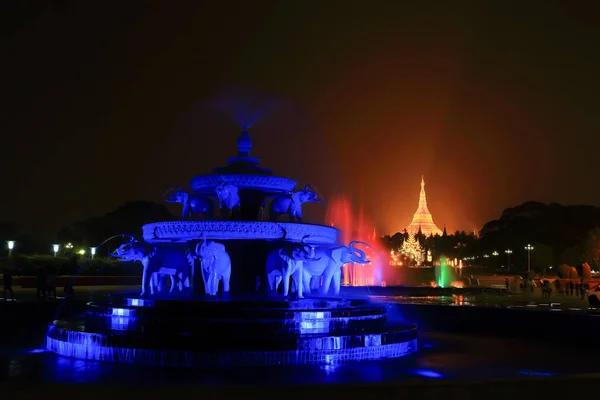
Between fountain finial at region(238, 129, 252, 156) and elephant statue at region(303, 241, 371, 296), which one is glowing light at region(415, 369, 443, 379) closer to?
elephant statue at region(303, 241, 371, 296)

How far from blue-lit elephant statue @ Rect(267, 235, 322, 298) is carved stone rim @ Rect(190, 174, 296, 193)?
8.13ft

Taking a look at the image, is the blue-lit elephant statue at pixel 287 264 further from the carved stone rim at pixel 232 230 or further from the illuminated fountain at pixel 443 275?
the illuminated fountain at pixel 443 275

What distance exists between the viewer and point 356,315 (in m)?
13.5

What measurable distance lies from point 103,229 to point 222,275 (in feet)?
237

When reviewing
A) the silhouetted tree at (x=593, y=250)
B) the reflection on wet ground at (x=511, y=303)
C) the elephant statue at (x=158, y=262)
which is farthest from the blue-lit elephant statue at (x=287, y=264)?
the silhouetted tree at (x=593, y=250)

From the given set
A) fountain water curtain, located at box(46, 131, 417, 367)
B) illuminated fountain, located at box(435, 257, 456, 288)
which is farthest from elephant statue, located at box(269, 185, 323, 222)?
illuminated fountain, located at box(435, 257, 456, 288)

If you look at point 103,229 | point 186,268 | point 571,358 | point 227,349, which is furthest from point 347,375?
point 103,229

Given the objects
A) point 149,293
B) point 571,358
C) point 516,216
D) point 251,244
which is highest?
point 516,216

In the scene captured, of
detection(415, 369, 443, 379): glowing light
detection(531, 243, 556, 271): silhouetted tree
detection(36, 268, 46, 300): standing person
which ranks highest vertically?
detection(531, 243, 556, 271): silhouetted tree

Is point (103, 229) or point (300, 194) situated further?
point (103, 229)

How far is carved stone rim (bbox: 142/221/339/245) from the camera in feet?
52.1

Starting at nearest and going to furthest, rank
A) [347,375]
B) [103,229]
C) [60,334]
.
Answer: [347,375]
[60,334]
[103,229]

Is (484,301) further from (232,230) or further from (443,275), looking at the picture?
(443,275)

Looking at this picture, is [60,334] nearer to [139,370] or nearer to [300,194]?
[139,370]
